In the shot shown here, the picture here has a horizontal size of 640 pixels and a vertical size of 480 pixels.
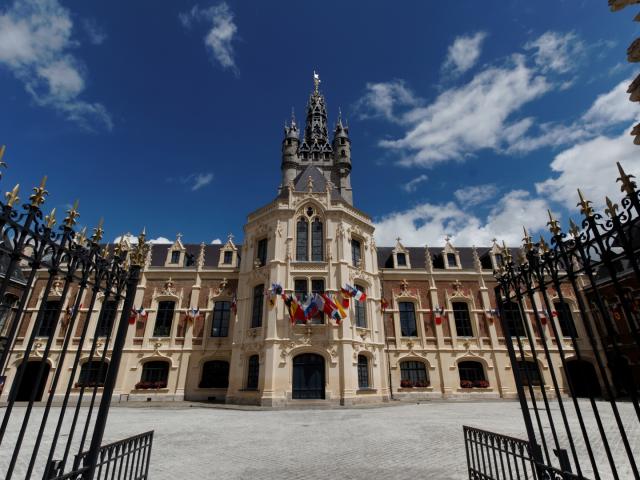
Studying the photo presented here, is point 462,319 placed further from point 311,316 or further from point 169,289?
point 169,289

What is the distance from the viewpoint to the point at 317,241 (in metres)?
23.3

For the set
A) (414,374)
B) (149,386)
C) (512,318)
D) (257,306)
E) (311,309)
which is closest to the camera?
(512,318)

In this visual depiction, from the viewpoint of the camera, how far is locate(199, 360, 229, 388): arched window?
2361cm

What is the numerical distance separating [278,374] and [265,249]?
8.39 metres

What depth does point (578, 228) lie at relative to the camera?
4477 mm

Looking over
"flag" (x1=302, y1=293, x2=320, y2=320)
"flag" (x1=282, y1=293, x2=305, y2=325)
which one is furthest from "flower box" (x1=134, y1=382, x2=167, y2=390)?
"flag" (x1=302, y1=293, x2=320, y2=320)

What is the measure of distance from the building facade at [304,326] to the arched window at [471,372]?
0.32ft

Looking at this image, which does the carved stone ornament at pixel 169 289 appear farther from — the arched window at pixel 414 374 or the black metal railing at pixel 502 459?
the black metal railing at pixel 502 459

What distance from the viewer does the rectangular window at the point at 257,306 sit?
21.9 metres

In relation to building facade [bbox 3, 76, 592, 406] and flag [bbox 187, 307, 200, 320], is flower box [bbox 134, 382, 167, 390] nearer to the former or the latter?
building facade [bbox 3, 76, 592, 406]

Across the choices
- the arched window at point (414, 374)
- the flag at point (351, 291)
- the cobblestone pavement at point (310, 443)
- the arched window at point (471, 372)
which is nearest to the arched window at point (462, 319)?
the arched window at point (471, 372)

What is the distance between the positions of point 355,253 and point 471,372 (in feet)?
38.8

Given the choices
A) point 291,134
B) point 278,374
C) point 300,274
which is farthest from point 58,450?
point 291,134

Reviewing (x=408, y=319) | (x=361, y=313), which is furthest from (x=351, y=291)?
(x=408, y=319)
